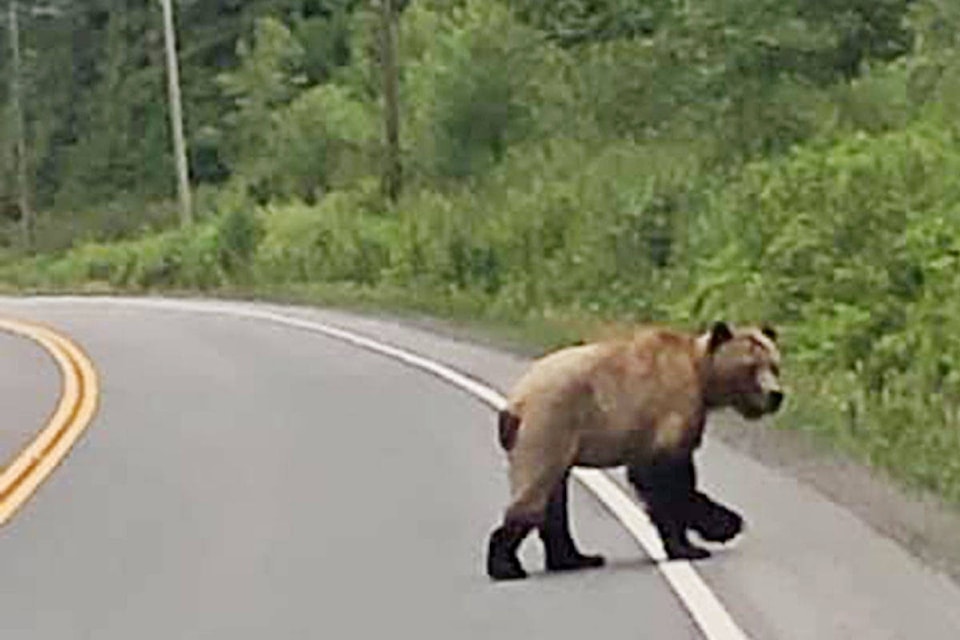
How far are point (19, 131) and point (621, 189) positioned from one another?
52.0 meters

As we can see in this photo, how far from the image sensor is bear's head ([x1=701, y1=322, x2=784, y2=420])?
11.1 meters

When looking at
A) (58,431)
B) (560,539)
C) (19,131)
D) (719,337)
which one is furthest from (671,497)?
(19,131)

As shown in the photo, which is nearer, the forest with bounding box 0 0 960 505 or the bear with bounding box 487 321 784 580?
the bear with bounding box 487 321 784 580

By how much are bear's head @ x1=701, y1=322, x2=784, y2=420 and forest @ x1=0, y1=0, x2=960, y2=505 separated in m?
2.39

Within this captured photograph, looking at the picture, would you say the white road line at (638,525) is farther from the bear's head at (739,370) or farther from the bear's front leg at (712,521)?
the bear's head at (739,370)

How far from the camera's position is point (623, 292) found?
3127 centimetres

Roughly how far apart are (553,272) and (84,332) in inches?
233

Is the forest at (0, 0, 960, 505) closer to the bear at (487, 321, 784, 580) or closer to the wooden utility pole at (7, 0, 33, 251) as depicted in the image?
the bear at (487, 321, 784, 580)

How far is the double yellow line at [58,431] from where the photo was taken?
1587 cm

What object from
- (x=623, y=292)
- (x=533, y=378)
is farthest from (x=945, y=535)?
(x=623, y=292)

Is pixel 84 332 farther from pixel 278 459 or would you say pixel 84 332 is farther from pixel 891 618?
pixel 891 618

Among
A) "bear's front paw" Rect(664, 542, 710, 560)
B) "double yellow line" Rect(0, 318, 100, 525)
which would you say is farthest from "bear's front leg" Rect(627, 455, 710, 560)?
"double yellow line" Rect(0, 318, 100, 525)

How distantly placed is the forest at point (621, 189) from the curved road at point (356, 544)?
7.14ft

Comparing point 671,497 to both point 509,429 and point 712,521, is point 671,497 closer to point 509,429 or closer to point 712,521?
point 712,521
